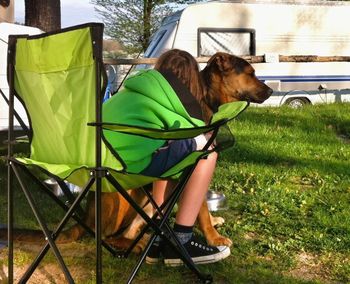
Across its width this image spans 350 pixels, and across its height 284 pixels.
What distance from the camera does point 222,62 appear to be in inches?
147

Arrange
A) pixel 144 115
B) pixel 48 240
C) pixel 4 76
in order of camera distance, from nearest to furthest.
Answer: pixel 48 240, pixel 144 115, pixel 4 76

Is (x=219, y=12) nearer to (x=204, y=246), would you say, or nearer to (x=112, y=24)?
(x=204, y=246)

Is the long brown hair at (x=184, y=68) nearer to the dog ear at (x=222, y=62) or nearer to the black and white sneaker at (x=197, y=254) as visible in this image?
the dog ear at (x=222, y=62)

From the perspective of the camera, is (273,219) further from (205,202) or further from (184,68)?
(184,68)

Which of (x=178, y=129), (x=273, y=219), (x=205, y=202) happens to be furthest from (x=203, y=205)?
(x=178, y=129)

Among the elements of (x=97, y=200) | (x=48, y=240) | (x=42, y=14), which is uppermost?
(x=42, y=14)

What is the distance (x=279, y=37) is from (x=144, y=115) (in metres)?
9.70

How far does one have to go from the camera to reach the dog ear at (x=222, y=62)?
12.2ft

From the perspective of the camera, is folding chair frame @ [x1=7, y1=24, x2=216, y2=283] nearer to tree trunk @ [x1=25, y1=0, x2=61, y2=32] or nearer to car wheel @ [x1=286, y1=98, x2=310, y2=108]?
tree trunk @ [x1=25, y1=0, x2=61, y2=32]

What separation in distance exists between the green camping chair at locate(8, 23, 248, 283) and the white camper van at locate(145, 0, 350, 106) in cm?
895

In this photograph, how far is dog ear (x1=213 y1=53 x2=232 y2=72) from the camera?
3.71 metres

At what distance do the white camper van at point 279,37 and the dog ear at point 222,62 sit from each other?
781 cm

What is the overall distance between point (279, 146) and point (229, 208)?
2.36 metres

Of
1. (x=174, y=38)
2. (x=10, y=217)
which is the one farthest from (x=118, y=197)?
(x=174, y=38)
